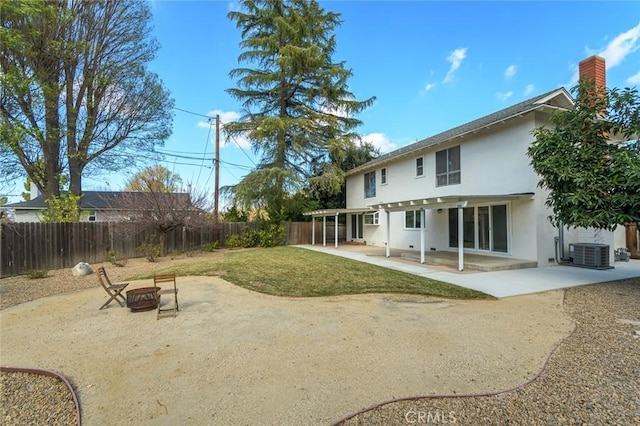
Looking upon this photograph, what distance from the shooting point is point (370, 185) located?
19734 mm

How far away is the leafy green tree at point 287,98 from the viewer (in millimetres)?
18875

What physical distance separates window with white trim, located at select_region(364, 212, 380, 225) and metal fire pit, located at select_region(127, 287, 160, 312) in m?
14.7

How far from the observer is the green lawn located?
23.0ft

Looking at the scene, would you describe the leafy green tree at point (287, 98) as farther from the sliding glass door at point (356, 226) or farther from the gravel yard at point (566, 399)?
the gravel yard at point (566, 399)

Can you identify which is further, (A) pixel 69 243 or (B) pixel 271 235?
(B) pixel 271 235

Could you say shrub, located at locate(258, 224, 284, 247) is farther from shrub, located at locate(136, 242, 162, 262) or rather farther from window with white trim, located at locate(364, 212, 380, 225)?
shrub, located at locate(136, 242, 162, 262)

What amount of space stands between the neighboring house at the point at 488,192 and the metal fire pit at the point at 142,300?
844 centimetres

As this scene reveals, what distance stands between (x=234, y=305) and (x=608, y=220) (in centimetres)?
885

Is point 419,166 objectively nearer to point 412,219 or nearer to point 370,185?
point 412,219

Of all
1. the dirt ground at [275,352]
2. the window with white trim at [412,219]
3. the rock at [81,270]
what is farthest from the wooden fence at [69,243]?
the window with white trim at [412,219]

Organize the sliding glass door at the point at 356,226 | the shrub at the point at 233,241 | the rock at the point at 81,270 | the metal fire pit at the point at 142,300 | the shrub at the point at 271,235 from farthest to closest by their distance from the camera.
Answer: the sliding glass door at the point at 356,226 < the shrub at the point at 271,235 < the shrub at the point at 233,241 < the rock at the point at 81,270 < the metal fire pit at the point at 142,300

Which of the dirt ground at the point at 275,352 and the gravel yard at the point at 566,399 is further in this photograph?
the dirt ground at the point at 275,352

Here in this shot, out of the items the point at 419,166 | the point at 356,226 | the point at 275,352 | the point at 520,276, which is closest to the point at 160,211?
the point at 275,352

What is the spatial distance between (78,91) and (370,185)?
16104 millimetres
